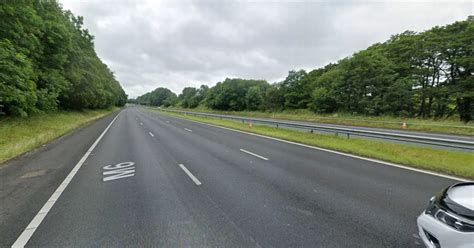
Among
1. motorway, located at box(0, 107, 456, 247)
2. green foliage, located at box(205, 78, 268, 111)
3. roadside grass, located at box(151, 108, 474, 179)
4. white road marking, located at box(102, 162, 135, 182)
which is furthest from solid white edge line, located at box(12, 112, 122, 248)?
green foliage, located at box(205, 78, 268, 111)

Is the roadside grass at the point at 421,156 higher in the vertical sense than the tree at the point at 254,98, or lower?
lower

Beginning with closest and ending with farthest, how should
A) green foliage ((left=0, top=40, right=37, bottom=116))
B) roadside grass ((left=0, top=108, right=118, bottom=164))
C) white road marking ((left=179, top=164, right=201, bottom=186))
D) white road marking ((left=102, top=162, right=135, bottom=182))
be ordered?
white road marking ((left=179, top=164, right=201, bottom=186)) → white road marking ((left=102, top=162, right=135, bottom=182)) → roadside grass ((left=0, top=108, right=118, bottom=164)) → green foliage ((left=0, top=40, right=37, bottom=116))

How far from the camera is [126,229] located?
3.36 m

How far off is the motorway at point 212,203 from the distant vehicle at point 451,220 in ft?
2.69

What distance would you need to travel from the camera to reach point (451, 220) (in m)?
2.11

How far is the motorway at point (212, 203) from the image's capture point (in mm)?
3143

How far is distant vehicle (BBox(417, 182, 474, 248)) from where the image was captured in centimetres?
193

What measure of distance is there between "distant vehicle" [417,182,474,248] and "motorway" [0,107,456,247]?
820mm

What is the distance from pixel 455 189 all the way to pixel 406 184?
3242 millimetres

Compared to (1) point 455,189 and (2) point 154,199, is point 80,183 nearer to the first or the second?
(2) point 154,199

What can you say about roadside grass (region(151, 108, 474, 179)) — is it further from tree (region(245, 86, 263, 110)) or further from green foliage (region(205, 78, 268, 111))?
green foliage (region(205, 78, 268, 111))

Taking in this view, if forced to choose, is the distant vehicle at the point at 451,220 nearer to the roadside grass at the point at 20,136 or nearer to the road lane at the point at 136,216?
the road lane at the point at 136,216

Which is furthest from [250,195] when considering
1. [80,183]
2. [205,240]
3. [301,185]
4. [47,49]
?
[47,49]

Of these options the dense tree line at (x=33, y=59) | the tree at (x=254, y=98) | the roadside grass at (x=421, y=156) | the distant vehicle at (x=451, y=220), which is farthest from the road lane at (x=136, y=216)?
the tree at (x=254, y=98)
